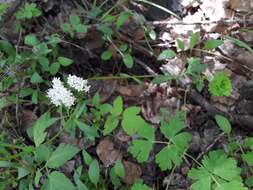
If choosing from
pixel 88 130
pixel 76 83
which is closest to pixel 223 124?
pixel 88 130

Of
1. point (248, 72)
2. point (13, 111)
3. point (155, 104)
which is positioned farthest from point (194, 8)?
point (13, 111)

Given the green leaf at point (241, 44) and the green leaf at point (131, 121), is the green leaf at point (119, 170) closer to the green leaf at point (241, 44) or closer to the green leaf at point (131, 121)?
the green leaf at point (131, 121)

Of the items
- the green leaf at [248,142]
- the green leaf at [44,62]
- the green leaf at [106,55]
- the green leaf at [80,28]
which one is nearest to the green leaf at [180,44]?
the green leaf at [106,55]

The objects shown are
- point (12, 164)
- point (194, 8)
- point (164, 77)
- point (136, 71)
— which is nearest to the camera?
point (12, 164)

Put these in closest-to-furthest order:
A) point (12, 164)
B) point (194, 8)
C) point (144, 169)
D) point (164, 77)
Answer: point (12, 164) < point (144, 169) < point (164, 77) < point (194, 8)

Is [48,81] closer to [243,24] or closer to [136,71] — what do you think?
[136,71]

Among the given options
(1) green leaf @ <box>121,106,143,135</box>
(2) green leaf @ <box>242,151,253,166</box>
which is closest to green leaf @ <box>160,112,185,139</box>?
(1) green leaf @ <box>121,106,143,135</box>

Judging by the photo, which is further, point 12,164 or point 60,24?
point 60,24

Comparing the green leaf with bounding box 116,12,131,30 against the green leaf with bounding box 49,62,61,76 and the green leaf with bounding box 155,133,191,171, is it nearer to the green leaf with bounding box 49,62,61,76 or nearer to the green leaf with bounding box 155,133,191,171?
the green leaf with bounding box 49,62,61,76
